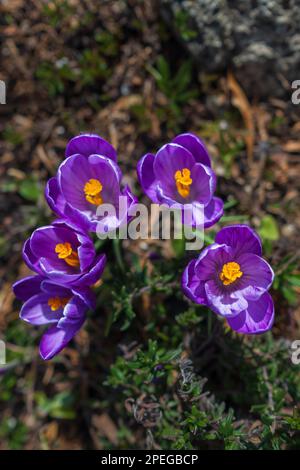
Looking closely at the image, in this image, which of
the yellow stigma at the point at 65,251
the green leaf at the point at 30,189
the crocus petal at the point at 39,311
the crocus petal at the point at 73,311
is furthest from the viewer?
the green leaf at the point at 30,189

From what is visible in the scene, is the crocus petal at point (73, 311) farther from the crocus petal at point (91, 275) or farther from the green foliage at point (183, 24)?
the green foliage at point (183, 24)

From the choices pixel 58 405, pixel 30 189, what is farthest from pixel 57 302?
pixel 30 189

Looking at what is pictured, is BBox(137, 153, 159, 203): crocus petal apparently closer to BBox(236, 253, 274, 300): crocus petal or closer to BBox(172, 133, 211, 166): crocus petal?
BBox(172, 133, 211, 166): crocus petal

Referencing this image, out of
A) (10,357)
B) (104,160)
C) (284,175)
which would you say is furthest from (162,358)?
(284,175)

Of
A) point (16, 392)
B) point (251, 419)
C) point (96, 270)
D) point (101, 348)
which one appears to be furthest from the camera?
point (16, 392)

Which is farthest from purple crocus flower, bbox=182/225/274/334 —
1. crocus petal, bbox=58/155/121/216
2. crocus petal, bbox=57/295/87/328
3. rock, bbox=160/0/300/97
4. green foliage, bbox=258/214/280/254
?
rock, bbox=160/0/300/97

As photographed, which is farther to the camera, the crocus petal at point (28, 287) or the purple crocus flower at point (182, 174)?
the crocus petal at point (28, 287)

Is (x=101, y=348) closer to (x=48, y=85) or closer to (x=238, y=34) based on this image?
(x=48, y=85)

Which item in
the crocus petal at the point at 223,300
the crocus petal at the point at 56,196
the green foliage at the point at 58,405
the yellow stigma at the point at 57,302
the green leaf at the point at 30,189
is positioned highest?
the crocus petal at the point at 56,196

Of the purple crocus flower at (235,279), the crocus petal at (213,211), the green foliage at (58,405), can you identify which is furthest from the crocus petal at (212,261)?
the green foliage at (58,405)
